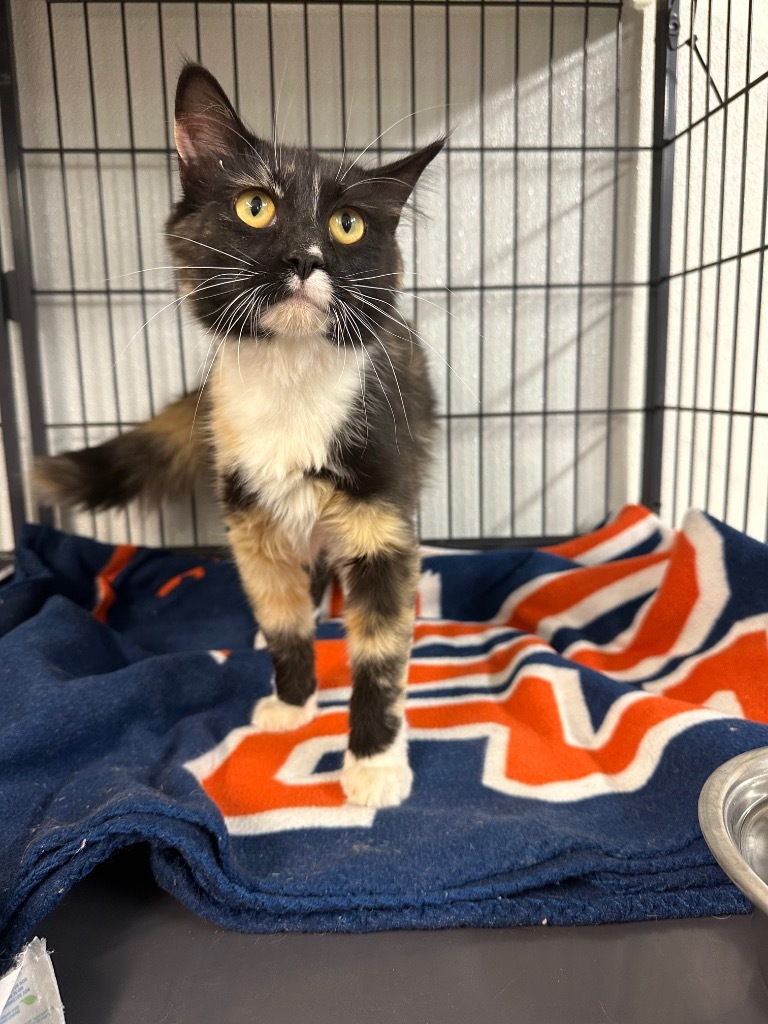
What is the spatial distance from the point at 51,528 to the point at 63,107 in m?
0.93

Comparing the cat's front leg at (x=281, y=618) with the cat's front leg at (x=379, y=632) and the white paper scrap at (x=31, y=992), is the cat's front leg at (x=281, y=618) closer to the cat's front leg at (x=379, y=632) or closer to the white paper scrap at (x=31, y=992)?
the cat's front leg at (x=379, y=632)

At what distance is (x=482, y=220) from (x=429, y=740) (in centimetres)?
120

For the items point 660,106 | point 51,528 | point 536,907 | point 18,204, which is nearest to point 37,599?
point 51,528

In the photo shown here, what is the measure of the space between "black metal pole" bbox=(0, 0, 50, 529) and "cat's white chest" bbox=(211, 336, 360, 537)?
0.90 metres

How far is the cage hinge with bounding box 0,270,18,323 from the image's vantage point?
1.55m

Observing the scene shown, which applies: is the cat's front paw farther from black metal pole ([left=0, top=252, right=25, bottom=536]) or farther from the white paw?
black metal pole ([left=0, top=252, right=25, bottom=536])

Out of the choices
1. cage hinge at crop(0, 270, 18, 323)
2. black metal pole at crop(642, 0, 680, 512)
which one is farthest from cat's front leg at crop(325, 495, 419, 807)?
cage hinge at crop(0, 270, 18, 323)

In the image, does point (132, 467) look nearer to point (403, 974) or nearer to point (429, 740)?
point (429, 740)

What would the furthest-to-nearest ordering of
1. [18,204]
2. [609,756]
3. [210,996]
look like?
[18,204] < [609,756] < [210,996]

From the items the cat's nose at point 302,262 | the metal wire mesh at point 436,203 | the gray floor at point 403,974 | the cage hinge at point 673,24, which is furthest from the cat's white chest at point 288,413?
the cage hinge at point 673,24

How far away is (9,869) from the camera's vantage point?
0.67 m

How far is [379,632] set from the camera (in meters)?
0.91

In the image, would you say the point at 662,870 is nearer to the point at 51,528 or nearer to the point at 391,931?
the point at 391,931

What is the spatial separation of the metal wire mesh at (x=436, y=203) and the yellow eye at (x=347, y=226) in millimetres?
721
